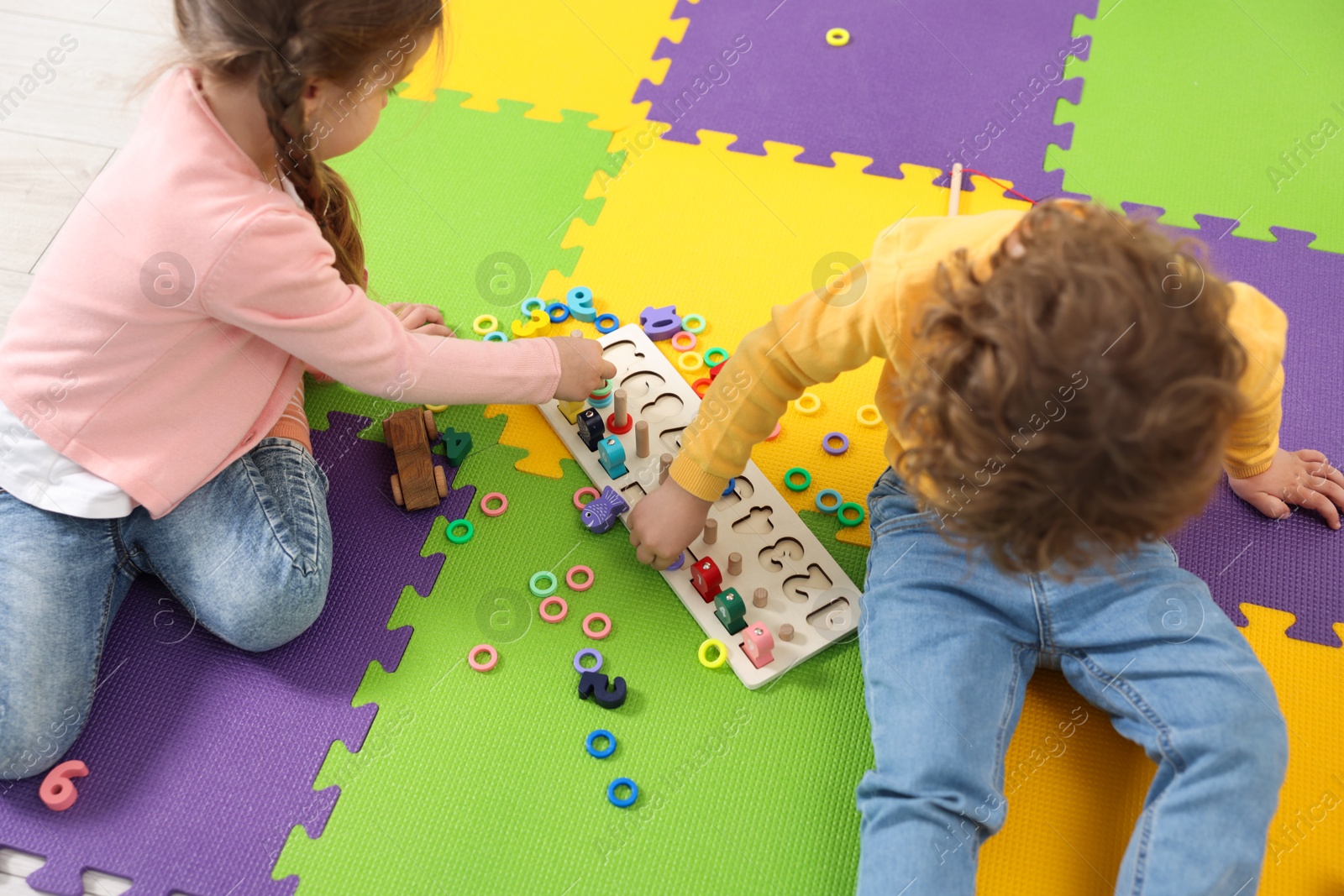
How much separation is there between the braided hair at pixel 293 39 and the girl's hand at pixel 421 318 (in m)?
0.36

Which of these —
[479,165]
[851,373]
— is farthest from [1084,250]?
[479,165]

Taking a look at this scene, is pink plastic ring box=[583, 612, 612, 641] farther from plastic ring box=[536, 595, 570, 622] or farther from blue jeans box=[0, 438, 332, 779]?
blue jeans box=[0, 438, 332, 779]

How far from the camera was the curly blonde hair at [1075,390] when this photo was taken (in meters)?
0.67

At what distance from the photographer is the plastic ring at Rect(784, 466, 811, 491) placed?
114cm

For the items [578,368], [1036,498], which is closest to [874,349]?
[1036,498]

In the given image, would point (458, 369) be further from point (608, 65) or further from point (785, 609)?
point (608, 65)

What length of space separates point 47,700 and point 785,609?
68 cm

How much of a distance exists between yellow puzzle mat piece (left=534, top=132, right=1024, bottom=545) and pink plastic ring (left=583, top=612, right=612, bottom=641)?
25 centimetres

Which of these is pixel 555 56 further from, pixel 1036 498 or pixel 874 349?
pixel 1036 498

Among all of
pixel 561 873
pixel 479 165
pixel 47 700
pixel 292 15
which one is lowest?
pixel 561 873

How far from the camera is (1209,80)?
1.50 metres

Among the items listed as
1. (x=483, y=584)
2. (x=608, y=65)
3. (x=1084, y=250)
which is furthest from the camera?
(x=608, y=65)

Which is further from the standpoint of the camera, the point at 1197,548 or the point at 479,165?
the point at 479,165

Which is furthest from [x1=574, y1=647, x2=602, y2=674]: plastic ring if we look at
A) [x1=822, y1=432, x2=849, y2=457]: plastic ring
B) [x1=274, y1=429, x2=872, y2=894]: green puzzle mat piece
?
[x1=822, y1=432, x2=849, y2=457]: plastic ring
